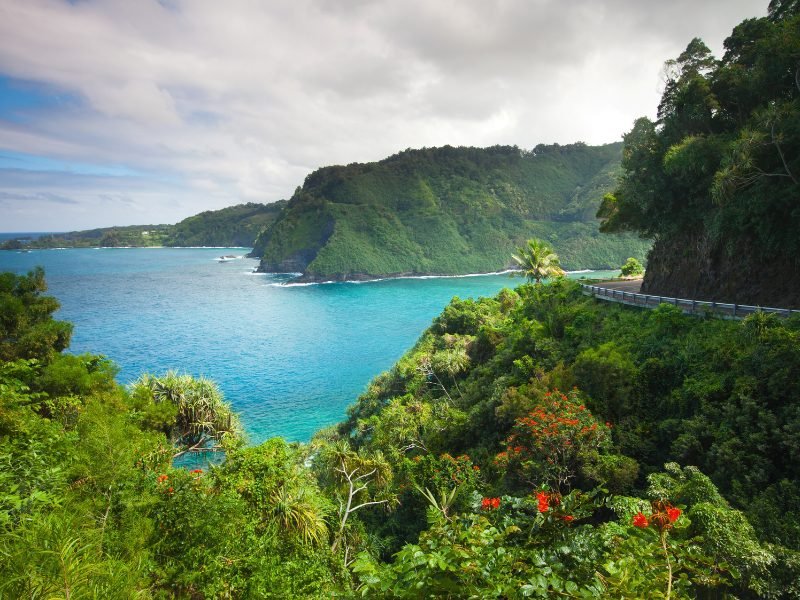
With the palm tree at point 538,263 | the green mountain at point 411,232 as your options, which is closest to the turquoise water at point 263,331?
the palm tree at point 538,263

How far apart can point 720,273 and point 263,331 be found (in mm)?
61384

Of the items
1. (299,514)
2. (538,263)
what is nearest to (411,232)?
(538,263)

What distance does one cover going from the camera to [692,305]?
18031 millimetres

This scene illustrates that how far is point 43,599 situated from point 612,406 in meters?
15.3

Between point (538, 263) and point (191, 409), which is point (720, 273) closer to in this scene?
point (538, 263)

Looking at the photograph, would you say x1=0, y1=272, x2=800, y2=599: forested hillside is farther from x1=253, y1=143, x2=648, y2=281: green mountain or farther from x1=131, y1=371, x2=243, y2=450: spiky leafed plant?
x1=253, y1=143, x2=648, y2=281: green mountain

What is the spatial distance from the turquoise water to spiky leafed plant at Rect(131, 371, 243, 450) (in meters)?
10.4

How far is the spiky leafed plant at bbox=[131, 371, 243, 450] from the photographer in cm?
1942

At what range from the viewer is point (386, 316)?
7938cm

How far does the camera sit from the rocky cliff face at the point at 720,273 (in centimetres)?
1688

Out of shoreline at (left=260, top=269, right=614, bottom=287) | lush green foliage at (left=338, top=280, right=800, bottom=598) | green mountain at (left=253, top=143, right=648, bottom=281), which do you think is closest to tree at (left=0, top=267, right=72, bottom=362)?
lush green foliage at (left=338, top=280, right=800, bottom=598)

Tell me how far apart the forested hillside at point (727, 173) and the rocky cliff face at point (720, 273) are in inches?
1.9

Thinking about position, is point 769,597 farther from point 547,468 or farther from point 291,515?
point 291,515

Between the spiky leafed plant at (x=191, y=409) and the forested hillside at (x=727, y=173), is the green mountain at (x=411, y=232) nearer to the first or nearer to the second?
the spiky leafed plant at (x=191, y=409)
